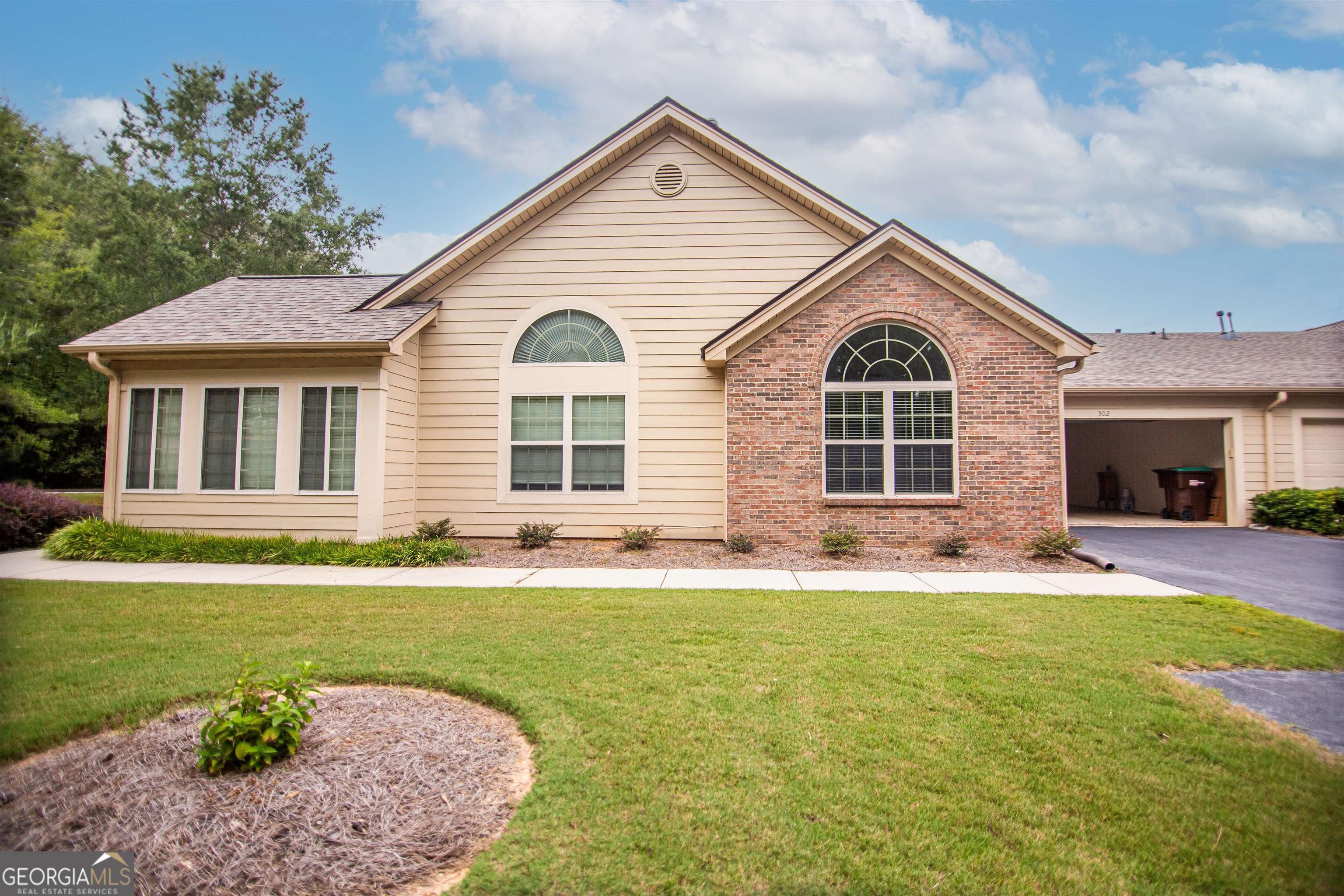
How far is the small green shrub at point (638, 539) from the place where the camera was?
33.1ft

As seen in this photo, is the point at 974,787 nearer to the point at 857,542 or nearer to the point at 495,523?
the point at 857,542

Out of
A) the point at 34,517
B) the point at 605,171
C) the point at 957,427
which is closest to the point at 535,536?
the point at 605,171

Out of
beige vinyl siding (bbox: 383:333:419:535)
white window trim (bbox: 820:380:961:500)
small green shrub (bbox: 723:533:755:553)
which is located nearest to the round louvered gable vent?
white window trim (bbox: 820:380:961:500)

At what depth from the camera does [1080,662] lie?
15.3 feet

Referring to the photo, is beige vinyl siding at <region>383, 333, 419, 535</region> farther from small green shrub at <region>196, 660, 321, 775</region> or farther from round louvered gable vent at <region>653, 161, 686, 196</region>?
small green shrub at <region>196, 660, 321, 775</region>

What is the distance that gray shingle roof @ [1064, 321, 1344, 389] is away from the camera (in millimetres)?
13172

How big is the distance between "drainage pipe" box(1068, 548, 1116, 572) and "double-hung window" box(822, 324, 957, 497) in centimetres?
182

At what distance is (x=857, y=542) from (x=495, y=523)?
565cm

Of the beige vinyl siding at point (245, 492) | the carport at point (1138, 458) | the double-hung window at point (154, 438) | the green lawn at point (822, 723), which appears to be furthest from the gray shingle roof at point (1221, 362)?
the double-hung window at point (154, 438)

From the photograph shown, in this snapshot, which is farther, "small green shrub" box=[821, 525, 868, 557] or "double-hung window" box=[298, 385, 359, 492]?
"double-hung window" box=[298, 385, 359, 492]

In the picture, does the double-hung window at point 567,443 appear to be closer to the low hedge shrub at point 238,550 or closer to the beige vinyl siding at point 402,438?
the beige vinyl siding at point 402,438
